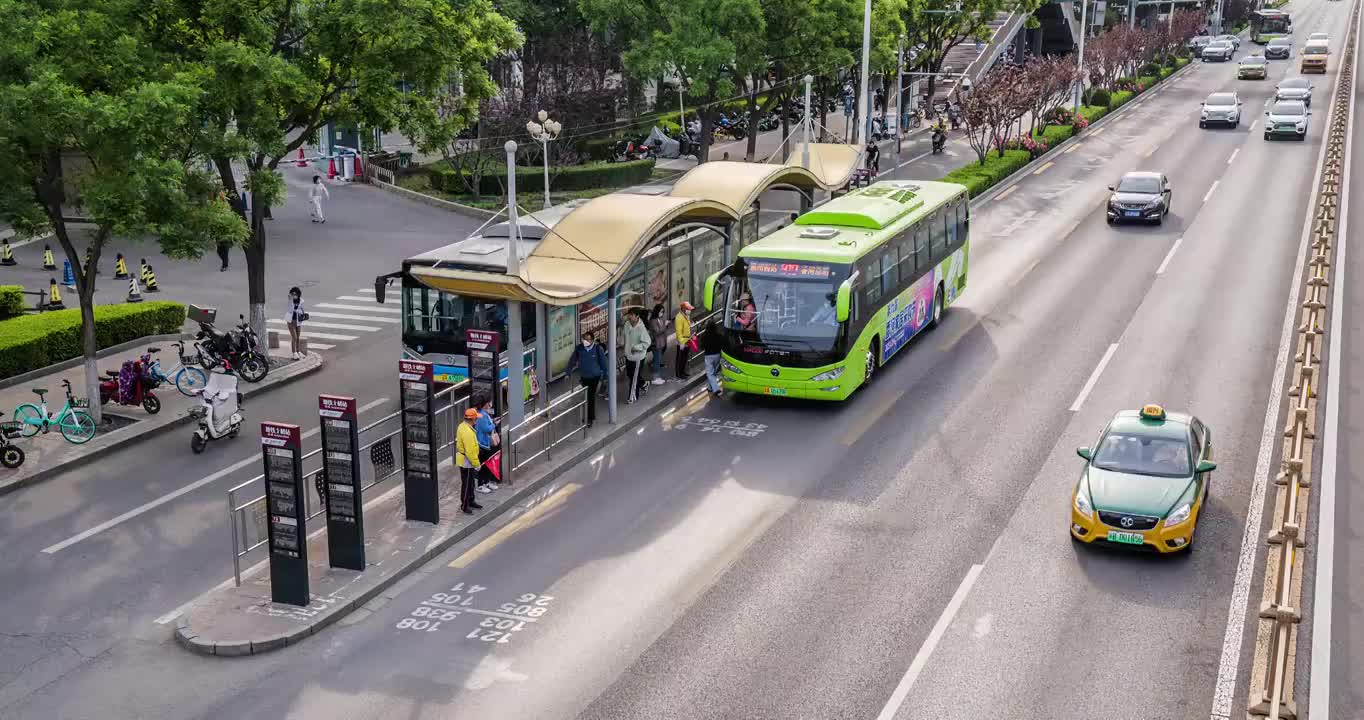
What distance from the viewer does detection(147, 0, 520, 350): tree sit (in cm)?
2675

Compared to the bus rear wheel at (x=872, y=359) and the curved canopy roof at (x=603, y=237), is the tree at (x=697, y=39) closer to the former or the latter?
the curved canopy roof at (x=603, y=237)

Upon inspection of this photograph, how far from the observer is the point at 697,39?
50750 mm

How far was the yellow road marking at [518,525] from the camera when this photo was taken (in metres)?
19.6

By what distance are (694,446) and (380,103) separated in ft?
33.8

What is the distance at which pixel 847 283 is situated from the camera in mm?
25766

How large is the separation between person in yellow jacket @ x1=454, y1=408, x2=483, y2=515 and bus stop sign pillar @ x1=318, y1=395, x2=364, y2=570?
2115 millimetres

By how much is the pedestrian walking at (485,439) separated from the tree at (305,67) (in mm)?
8807

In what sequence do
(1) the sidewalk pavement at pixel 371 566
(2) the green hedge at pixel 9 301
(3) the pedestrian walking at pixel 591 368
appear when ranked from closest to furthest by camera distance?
(1) the sidewalk pavement at pixel 371 566, (3) the pedestrian walking at pixel 591 368, (2) the green hedge at pixel 9 301

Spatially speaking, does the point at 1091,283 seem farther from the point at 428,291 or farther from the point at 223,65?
the point at 223,65

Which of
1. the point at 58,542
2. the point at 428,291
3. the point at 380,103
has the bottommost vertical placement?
the point at 58,542

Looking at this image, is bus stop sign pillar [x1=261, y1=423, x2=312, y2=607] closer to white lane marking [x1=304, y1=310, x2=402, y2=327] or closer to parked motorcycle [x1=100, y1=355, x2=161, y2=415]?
parked motorcycle [x1=100, y1=355, x2=161, y2=415]

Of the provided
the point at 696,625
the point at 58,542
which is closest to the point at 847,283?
the point at 696,625

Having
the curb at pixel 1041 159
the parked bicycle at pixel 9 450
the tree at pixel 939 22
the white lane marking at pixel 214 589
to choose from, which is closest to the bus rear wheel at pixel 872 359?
the white lane marking at pixel 214 589

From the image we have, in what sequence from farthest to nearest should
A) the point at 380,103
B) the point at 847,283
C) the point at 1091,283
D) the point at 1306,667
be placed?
the point at 1091,283 → the point at 380,103 → the point at 847,283 → the point at 1306,667
